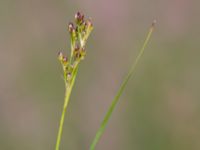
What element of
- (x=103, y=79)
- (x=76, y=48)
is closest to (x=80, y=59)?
(x=76, y=48)

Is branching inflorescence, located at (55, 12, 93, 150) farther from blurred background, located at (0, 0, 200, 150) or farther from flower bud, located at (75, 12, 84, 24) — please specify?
blurred background, located at (0, 0, 200, 150)

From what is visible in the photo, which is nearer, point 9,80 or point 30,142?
point 30,142

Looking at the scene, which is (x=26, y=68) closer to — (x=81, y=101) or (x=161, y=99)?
(x=81, y=101)

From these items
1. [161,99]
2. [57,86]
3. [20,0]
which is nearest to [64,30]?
[20,0]


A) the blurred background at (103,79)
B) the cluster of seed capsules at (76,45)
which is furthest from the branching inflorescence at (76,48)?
the blurred background at (103,79)

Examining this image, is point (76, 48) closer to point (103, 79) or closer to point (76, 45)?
point (76, 45)

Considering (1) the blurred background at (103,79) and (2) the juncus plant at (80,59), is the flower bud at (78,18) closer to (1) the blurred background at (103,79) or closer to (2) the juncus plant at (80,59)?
(2) the juncus plant at (80,59)

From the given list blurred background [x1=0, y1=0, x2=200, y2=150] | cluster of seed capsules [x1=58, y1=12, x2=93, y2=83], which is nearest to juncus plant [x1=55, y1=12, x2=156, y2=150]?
cluster of seed capsules [x1=58, y1=12, x2=93, y2=83]

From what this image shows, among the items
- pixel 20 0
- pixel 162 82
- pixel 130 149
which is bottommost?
pixel 130 149
